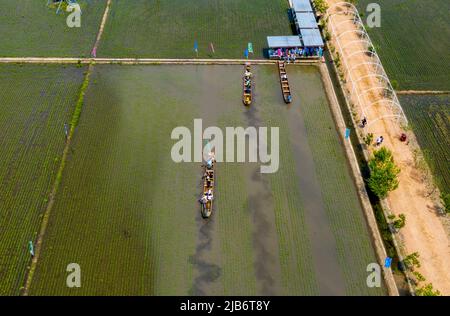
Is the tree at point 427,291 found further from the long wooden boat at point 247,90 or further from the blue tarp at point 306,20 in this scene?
the blue tarp at point 306,20

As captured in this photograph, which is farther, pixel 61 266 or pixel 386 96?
pixel 386 96

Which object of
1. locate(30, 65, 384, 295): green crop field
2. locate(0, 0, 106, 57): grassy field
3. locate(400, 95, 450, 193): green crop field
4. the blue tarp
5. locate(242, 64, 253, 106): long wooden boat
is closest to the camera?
Answer: locate(30, 65, 384, 295): green crop field

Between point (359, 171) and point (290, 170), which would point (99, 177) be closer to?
point (290, 170)

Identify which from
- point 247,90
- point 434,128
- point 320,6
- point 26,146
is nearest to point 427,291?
point 434,128

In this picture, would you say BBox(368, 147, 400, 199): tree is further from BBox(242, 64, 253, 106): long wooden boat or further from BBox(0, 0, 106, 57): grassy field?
BBox(0, 0, 106, 57): grassy field

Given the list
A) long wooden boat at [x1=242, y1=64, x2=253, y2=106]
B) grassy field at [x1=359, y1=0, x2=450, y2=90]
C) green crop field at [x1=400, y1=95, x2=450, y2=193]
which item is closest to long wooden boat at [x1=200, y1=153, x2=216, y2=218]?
long wooden boat at [x1=242, y1=64, x2=253, y2=106]

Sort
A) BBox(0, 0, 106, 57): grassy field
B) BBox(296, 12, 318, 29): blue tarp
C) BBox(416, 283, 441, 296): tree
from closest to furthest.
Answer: BBox(416, 283, 441, 296): tree
BBox(0, 0, 106, 57): grassy field
BBox(296, 12, 318, 29): blue tarp
